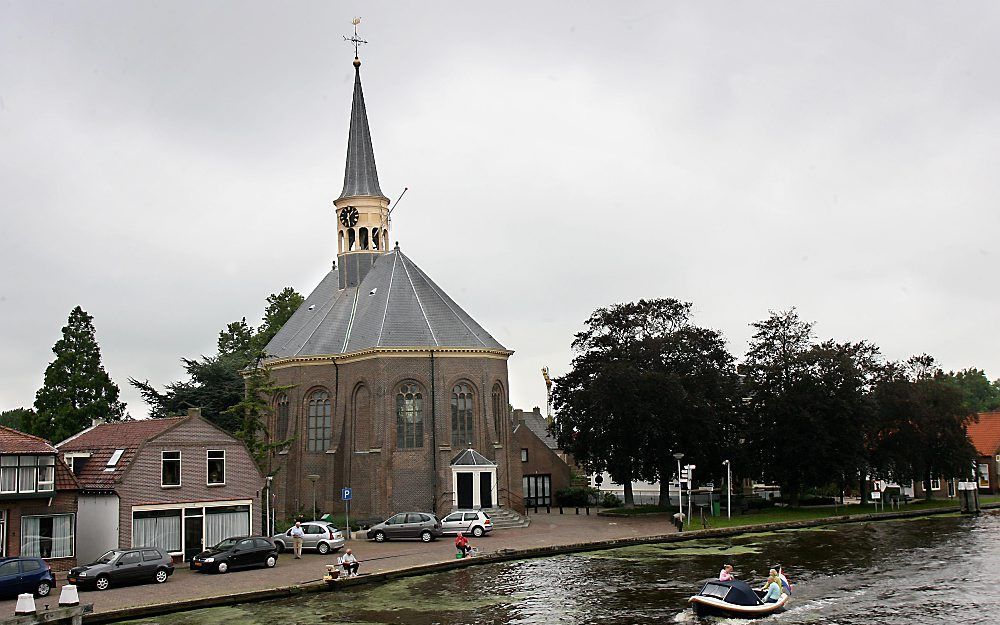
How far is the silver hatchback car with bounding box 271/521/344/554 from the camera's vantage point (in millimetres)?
41469

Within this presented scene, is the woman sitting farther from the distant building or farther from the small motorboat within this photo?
the distant building

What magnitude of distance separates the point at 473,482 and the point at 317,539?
15.5 metres

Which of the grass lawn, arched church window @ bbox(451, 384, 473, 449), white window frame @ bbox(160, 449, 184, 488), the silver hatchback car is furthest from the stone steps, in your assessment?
white window frame @ bbox(160, 449, 184, 488)

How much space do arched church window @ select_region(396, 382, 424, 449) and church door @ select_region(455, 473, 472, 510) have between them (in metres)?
3.12

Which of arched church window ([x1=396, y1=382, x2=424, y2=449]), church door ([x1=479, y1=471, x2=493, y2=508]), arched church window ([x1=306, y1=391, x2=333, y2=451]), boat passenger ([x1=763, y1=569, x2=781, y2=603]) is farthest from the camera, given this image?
arched church window ([x1=306, y1=391, x2=333, y2=451])

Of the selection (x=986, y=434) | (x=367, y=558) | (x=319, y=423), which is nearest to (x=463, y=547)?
(x=367, y=558)

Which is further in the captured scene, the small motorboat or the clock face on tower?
the clock face on tower

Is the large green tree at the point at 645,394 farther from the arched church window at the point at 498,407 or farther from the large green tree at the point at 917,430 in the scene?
the large green tree at the point at 917,430

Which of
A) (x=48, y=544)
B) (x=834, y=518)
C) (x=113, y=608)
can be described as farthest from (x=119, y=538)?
(x=834, y=518)

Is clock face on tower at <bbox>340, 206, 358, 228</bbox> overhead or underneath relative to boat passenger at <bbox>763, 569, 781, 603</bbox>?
overhead

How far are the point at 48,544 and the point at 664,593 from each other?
73.8ft

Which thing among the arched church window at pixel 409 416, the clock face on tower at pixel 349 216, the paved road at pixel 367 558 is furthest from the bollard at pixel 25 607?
the clock face on tower at pixel 349 216

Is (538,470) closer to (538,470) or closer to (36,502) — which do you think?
(538,470)

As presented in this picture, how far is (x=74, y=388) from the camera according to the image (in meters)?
62.4
